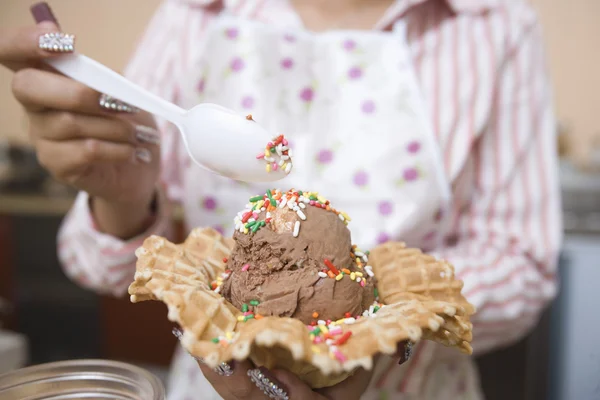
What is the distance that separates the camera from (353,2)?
115 cm

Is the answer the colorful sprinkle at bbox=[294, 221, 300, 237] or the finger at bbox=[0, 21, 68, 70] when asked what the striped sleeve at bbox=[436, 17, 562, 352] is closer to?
the colorful sprinkle at bbox=[294, 221, 300, 237]

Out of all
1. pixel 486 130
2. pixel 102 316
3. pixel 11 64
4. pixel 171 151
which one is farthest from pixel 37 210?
pixel 486 130

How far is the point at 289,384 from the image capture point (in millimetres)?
527

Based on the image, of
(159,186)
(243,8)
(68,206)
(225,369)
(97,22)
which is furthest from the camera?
(68,206)

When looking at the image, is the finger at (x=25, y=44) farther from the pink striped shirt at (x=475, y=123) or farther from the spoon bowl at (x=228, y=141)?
the pink striped shirt at (x=475, y=123)

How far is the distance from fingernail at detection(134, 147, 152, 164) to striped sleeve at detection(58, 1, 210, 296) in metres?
0.13

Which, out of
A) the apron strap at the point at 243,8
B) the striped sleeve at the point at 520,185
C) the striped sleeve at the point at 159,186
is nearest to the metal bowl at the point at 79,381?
the striped sleeve at the point at 159,186

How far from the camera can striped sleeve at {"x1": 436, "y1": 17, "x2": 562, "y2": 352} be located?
1.06m

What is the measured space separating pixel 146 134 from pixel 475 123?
64 centimetres

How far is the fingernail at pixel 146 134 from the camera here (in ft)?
2.54

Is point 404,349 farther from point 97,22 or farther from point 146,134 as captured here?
point 97,22

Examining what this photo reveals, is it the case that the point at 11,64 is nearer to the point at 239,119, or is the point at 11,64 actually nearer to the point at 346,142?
the point at 239,119

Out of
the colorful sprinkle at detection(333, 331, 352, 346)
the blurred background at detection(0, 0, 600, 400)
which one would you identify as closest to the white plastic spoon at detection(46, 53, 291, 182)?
the colorful sprinkle at detection(333, 331, 352, 346)

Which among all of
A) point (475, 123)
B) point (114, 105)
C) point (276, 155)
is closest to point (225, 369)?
point (276, 155)
